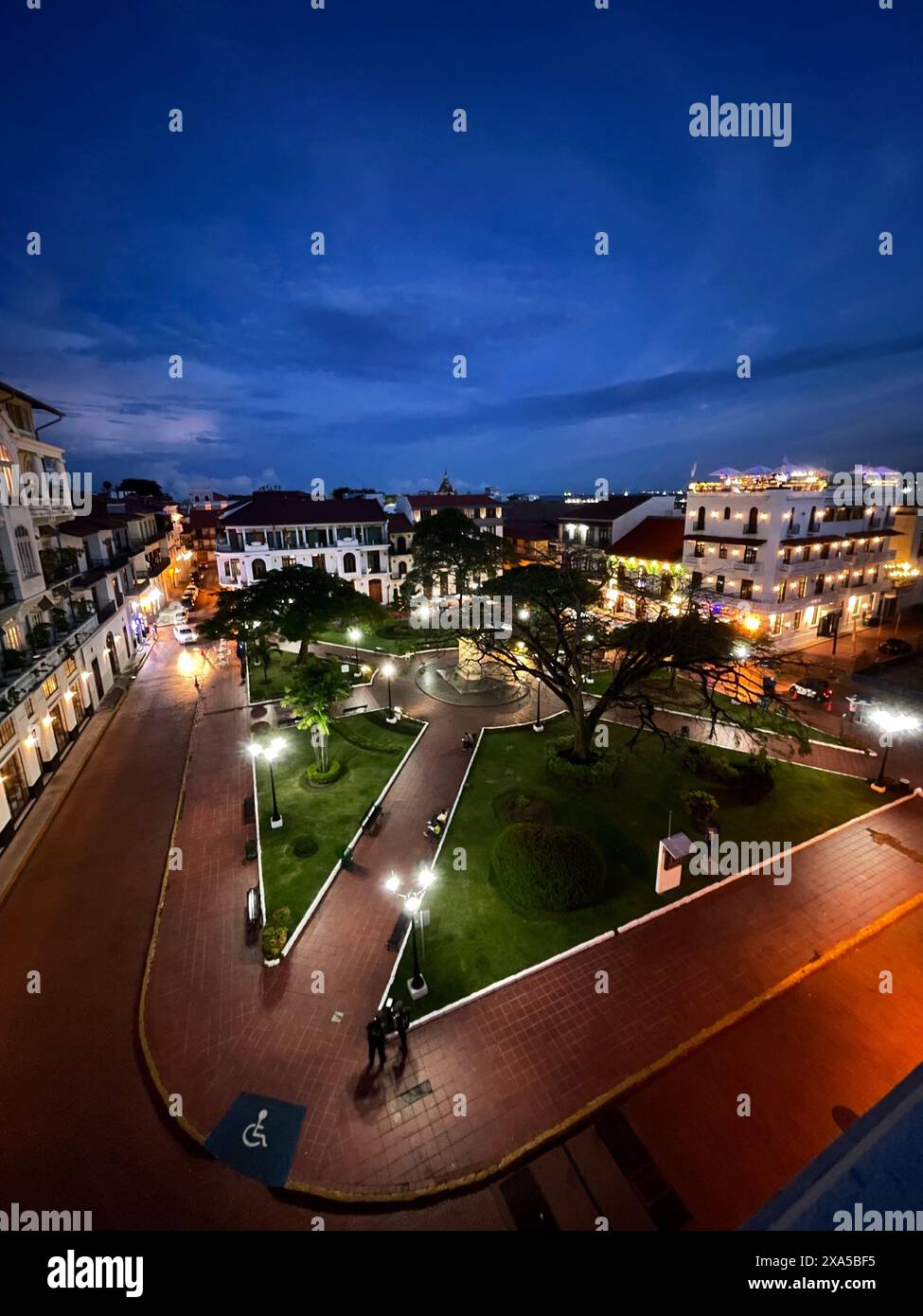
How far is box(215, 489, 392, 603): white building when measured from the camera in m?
45.7

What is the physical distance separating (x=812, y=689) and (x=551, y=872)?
70.6 ft

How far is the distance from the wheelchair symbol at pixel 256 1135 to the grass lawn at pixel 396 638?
29.2m

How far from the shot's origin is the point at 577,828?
60.0 feet

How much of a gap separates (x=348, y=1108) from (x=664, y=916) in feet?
30.3

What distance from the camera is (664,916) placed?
14977 mm

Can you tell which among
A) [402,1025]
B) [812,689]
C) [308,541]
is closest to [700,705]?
[812,689]

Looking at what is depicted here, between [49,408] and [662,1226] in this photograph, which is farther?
[49,408]

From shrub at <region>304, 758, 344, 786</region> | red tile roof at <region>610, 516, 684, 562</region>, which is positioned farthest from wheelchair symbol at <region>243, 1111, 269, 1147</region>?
red tile roof at <region>610, 516, 684, 562</region>

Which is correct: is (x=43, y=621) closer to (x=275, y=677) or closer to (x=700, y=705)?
(x=275, y=677)

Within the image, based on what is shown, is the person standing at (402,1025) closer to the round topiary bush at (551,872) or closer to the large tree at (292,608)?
the round topiary bush at (551,872)

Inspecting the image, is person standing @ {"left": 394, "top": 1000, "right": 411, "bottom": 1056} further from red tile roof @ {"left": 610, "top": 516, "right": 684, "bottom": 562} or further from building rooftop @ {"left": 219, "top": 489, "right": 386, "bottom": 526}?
building rooftop @ {"left": 219, "top": 489, "right": 386, "bottom": 526}

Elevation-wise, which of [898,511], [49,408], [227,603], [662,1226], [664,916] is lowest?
[662,1226]
